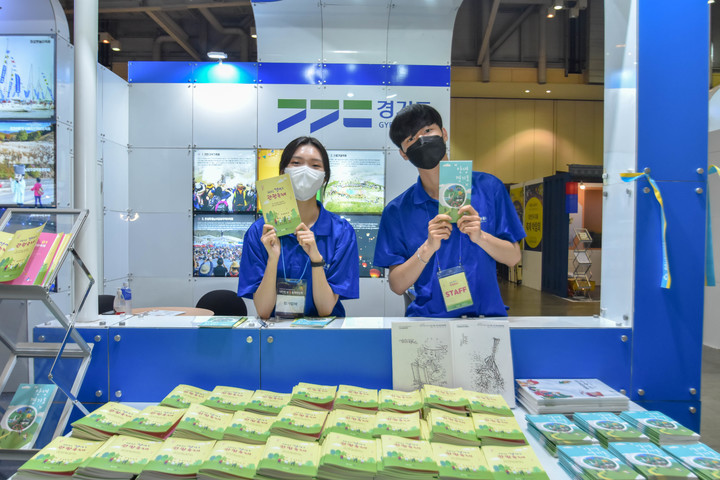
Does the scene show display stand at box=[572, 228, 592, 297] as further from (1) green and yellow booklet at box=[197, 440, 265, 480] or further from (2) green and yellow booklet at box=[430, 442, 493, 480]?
(1) green and yellow booklet at box=[197, 440, 265, 480]

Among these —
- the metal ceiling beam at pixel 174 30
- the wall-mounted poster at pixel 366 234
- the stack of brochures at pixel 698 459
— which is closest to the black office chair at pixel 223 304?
the wall-mounted poster at pixel 366 234

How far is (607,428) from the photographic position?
4.48 ft

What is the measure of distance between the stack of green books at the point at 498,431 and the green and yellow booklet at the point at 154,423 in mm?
885

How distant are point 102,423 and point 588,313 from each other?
859 cm

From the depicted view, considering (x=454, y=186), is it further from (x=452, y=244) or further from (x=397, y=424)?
(x=397, y=424)

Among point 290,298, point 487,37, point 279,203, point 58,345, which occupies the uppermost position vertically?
point 487,37

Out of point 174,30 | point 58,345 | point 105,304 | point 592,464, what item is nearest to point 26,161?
point 105,304

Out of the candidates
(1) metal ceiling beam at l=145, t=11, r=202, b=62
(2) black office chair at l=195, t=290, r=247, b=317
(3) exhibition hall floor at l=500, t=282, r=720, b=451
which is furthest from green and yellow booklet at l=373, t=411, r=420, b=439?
(1) metal ceiling beam at l=145, t=11, r=202, b=62

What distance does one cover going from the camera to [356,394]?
60.7 inches

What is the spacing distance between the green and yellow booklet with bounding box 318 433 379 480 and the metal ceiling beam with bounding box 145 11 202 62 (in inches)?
366

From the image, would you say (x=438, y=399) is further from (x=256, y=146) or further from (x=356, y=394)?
(x=256, y=146)

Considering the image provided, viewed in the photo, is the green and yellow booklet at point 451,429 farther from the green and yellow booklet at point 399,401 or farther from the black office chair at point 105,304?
the black office chair at point 105,304

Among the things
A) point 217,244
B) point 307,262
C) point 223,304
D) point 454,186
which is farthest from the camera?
point 217,244

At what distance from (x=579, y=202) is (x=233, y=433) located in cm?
1238
